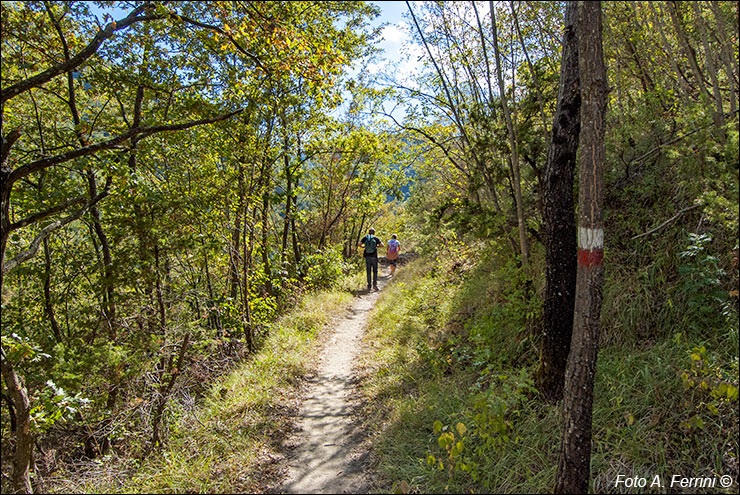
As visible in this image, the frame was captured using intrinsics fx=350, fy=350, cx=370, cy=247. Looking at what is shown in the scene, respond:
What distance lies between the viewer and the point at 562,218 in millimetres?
3135

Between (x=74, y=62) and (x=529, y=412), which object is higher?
(x=74, y=62)

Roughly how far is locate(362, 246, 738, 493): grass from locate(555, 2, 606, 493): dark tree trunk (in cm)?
41

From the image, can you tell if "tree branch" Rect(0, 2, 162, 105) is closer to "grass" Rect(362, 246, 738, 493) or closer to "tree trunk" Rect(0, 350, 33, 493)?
"tree trunk" Rect(0, 350, 33, 493)

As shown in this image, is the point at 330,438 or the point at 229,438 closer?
the point at 229,438

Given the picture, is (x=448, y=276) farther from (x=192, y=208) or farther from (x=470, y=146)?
(x=192, y=208)

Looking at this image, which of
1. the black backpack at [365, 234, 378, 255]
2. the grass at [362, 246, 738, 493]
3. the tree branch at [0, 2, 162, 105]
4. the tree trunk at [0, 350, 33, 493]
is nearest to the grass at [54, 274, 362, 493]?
the tree trunk at [0, 350, 33, 493]

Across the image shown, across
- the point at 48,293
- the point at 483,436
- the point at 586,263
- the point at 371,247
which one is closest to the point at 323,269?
the point at 371,247

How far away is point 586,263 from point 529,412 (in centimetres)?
181

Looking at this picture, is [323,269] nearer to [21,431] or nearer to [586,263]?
[21,431]

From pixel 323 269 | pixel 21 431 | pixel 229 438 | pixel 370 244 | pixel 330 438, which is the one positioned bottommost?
pixel 330 438

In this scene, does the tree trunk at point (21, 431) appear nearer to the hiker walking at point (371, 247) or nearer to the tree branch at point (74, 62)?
the tree branch at point (74, 62)

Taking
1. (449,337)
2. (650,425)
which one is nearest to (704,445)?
(650,425)

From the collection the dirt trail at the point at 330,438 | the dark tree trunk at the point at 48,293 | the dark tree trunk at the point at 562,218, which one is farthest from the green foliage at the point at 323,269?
the dark tree trunk at the point at 562,218

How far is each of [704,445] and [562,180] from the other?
221 cm
